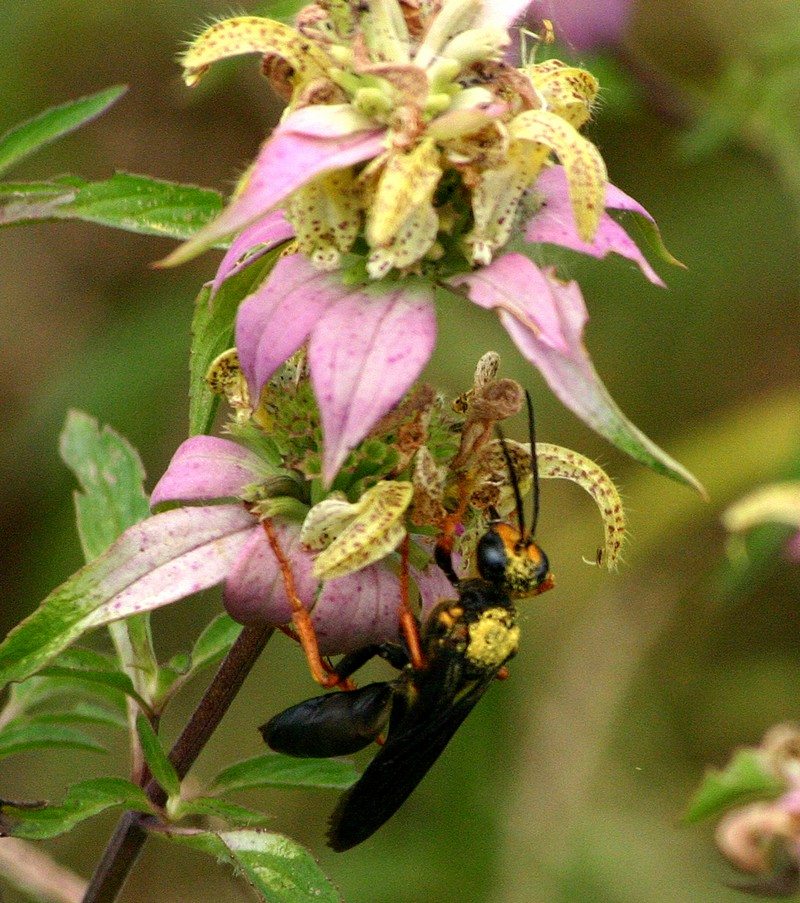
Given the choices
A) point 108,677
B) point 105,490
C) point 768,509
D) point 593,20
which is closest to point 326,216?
point 108,677

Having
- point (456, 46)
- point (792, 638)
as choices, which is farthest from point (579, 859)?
point (456, 46)

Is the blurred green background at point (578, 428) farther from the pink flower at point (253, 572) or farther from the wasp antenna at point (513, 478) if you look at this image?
Result: the pink flower at point (253, 572)

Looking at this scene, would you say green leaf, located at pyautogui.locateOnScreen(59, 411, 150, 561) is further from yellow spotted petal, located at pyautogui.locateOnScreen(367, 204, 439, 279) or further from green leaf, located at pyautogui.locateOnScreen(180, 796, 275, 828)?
yellow spotted petal, located at pyautogui.locateOnScreen(367, 204, 439, 279)

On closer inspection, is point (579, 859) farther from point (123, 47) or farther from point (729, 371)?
point (123, 47)

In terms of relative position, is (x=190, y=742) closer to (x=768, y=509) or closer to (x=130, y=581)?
(x=130, y=581)

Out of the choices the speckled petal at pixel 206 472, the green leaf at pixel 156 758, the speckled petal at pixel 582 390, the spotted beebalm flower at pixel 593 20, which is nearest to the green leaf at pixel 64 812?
the green leaf at pixel 156 758

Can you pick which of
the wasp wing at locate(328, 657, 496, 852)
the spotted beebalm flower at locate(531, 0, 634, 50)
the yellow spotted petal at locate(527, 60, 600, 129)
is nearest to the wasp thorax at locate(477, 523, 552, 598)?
the wasp wing at locate(328, 657, 496, 852)
